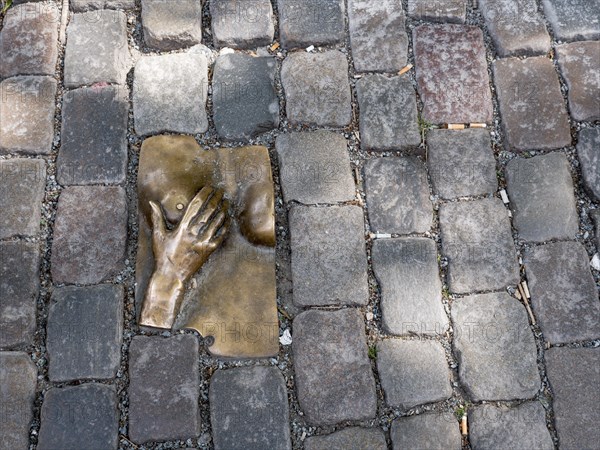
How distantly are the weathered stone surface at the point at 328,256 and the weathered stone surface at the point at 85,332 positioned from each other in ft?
2.43

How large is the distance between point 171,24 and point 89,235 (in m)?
1.04

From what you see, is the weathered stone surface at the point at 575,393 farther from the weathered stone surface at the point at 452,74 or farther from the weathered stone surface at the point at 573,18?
the weathered stone surface at the point at 573,18

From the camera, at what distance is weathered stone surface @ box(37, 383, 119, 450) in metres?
2.42

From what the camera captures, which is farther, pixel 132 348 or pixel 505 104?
pixel 505 104

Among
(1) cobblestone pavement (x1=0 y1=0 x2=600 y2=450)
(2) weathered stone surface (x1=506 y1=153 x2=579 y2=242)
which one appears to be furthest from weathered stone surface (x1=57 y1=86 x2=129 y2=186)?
(2) weathered stone surface (x1=506 y1=153 x2=579 y2=242)

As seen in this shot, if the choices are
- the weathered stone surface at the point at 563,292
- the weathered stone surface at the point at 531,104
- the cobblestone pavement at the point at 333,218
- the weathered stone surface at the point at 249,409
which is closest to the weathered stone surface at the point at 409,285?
the cobblestone pavement at the point at 333,218

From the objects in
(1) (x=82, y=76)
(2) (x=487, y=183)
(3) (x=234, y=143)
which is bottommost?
(2) (x=487, y=183)

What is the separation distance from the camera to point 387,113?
9.21ft

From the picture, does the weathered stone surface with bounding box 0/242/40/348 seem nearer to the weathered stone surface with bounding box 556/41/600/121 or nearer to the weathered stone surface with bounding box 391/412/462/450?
the weathered stone surface with bounding box 391/412/462/450

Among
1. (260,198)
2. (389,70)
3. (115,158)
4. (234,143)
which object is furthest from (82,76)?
(389,70)

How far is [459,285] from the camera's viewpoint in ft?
8.61

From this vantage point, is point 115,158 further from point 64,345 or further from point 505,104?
point 505,104

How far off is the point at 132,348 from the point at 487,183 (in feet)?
5.37

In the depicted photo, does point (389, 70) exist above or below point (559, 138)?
above
